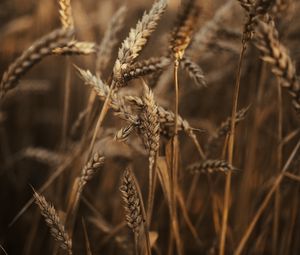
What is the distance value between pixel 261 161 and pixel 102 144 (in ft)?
2.11

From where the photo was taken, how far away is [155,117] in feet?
2.47

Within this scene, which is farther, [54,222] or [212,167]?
[212,167]

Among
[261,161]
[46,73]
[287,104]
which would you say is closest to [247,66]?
[287,104]

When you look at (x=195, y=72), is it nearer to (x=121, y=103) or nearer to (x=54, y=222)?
(x=121, y=103)

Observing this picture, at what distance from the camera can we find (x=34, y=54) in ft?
2.85

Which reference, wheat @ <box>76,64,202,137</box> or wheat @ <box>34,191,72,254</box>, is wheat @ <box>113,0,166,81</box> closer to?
wheat @ <box>76,64,202,137</box>

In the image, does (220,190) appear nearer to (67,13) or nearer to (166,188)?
(166,188)

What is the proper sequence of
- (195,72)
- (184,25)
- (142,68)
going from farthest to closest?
(195,72) → (142,68) → (184,25)

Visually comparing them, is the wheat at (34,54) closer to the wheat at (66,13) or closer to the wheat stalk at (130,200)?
the wheat at (66,13)

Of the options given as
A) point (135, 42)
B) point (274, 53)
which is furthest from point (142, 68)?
point (274, 53)

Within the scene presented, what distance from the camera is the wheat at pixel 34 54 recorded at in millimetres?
794

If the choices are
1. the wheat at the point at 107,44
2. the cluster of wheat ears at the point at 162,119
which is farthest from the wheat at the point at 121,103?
the wheat at the point at 107,44

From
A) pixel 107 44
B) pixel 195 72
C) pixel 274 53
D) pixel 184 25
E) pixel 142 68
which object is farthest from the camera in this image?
pixel 107 44

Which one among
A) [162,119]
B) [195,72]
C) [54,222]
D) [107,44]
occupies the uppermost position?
[107,44]
